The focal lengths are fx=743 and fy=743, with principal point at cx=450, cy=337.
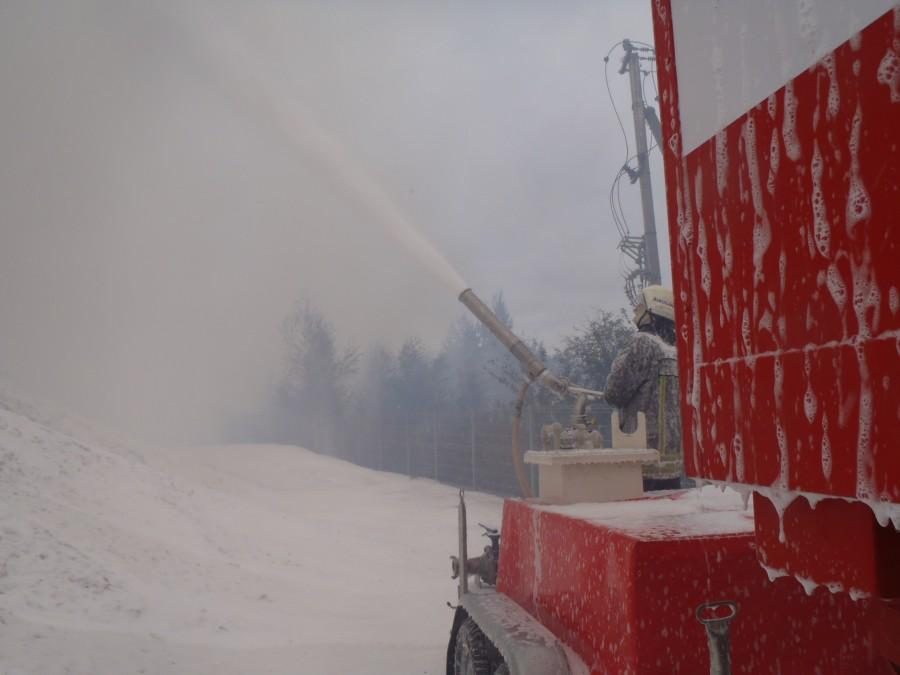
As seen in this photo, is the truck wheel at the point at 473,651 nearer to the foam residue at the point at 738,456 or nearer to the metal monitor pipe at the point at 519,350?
the metal monitor pipe at the point at 519,350

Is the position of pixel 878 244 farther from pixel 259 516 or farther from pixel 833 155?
pixel 259 516

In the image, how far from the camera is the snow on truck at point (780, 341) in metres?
1.05

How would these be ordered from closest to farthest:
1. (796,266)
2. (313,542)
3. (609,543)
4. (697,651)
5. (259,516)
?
(796,266), (697,651), (609,543), (313,542), (259,516)

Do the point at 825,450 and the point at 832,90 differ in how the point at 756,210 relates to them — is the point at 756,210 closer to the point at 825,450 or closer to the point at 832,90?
the point at 832,90

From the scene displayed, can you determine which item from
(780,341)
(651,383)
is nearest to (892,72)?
(780,341)

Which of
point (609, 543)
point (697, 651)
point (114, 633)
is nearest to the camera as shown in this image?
point (697, 651)

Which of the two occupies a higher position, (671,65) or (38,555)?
(671,65)

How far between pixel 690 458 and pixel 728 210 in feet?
1.70

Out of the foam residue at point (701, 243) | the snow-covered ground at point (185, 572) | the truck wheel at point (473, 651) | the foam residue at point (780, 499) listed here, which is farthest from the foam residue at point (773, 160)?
the snow-covered ground at point (185, 572)

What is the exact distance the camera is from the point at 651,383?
14.5 ft

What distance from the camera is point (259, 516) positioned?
11609 mm

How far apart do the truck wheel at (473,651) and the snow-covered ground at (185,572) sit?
237 cm

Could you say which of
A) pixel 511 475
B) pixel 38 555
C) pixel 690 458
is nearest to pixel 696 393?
pixel 690 458

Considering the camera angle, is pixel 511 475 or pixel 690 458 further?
pixel 511 475
